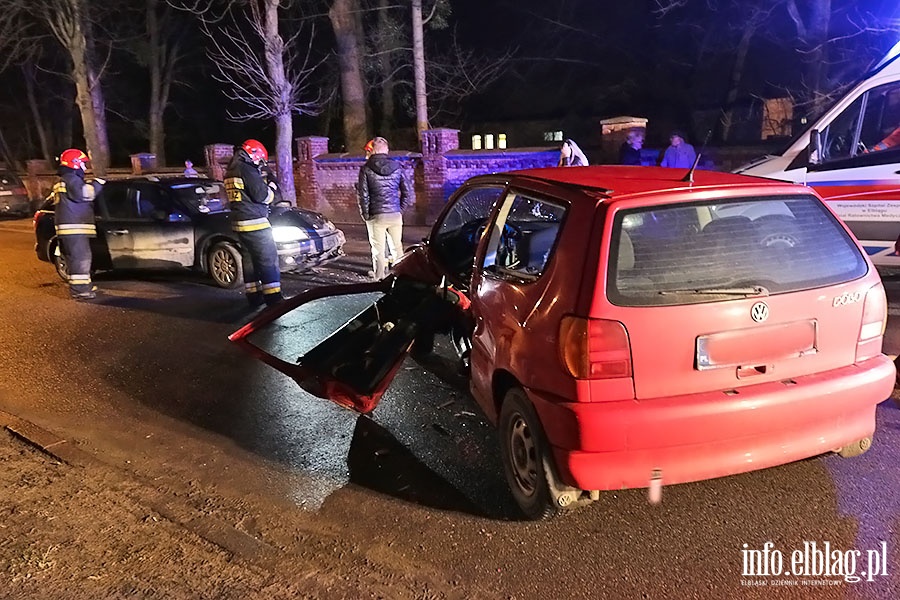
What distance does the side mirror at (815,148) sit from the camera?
7.39m

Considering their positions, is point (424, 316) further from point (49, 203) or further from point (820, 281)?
point (49, 203)

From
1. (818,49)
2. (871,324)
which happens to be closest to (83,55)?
(818,49)

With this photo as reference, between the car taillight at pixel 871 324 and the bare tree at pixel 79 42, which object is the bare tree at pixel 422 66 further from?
the car taillight at pixel 871 324

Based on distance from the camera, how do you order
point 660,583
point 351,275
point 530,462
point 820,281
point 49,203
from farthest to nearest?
point 49,203, point 351,275, point 530,462, point 820,281, point 660,583

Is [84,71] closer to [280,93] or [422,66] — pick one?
[280,93]

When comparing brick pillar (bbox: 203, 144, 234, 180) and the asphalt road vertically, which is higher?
brick pillar (bbox: 203, 144, 234, 180)

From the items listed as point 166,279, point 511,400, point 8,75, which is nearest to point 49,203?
point 166,279

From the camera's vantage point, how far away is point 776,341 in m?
2.97

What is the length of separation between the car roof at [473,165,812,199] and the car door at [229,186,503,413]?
358 mm

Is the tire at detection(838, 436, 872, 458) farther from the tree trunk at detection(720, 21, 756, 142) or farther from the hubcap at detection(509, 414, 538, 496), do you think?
the tree trunk at detection(720, 21, 756, 142)

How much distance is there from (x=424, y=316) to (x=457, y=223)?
42.5 inches

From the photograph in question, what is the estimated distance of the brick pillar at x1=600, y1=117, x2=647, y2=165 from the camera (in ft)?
43.4

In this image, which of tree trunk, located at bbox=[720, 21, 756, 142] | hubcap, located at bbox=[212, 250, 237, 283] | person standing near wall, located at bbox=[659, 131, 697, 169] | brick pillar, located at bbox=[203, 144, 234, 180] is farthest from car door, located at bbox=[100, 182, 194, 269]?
tree trunk, located at bbox=[720, 21, 756, 142]

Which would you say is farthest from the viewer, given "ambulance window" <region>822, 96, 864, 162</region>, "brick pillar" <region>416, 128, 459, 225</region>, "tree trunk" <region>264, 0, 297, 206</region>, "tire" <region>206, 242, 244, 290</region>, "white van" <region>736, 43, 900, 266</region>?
"brick pillar" <region>416, 128, 459, 225</region>
